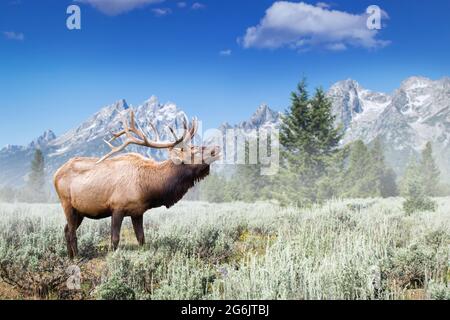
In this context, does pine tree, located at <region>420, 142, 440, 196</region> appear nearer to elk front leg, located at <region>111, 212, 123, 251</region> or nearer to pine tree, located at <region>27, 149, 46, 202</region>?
pine tree, located at <region>27, 149, 46, 202</region>

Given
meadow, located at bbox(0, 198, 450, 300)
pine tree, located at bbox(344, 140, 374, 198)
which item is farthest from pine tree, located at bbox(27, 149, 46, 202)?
meadow, located at bbox(0, 198, 450, 300)

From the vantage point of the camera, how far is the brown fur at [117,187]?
664cm

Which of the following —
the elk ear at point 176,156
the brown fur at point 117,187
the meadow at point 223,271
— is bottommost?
the meadow at point 223,271

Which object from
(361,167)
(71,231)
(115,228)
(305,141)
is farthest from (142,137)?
(361,167)

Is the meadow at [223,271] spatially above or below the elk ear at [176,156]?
below

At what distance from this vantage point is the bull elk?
6637 millimetres

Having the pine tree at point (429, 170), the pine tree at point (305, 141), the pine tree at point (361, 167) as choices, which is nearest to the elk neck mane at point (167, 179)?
the pine tree at point (305, 141)

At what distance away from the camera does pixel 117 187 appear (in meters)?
6.64

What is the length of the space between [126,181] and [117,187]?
0.54 feet

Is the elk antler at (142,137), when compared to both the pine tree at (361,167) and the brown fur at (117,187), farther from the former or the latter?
the pine tree at (361,167)

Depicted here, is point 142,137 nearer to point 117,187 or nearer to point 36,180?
point 117,187

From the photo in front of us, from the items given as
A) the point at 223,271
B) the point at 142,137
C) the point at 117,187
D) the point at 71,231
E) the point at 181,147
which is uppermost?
the point at 142,137
